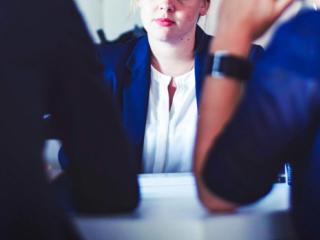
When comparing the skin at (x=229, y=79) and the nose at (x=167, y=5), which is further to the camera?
the nose at (x=167, y=5)

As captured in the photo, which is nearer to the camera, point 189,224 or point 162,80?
point 189,224

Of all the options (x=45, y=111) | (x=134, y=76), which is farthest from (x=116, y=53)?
(x=45, y=111)

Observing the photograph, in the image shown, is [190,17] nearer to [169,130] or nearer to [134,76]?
[134,76]

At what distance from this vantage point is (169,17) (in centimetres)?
126

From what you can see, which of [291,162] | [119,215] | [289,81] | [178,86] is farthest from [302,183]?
[178,86]

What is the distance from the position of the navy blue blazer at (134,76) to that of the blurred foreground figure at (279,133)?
61 centimetres

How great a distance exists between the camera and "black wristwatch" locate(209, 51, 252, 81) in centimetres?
62

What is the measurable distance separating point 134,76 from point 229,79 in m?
0.67

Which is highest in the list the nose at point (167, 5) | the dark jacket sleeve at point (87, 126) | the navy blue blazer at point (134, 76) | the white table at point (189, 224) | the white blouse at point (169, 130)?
A: the dark jacket sleeve at point (87, 126)

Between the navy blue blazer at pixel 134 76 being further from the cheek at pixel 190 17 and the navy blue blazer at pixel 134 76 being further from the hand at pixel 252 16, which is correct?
the hand at pixel 252 16

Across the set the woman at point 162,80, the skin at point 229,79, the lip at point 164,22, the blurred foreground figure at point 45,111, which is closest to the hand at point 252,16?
the skin at point 229,79

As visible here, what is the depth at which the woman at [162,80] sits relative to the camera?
46.8 inches

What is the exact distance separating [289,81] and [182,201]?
0.29 meters

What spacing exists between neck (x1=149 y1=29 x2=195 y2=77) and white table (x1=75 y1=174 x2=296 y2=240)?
0.68m
